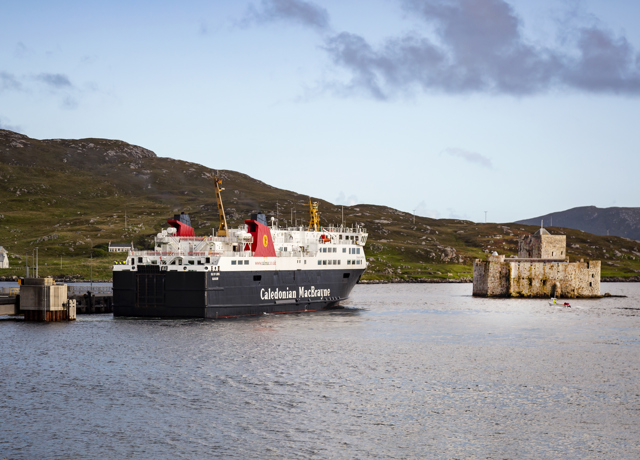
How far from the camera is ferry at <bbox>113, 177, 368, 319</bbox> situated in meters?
74.8

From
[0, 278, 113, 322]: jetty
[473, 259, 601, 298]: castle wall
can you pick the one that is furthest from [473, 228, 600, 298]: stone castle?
[0, 278, 113, 322]: jetty

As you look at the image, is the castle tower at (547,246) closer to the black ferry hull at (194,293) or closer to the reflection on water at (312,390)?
the reflection on water at (312,390)

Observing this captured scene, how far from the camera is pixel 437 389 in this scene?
45.8 metres

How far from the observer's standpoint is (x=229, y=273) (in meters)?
76.1

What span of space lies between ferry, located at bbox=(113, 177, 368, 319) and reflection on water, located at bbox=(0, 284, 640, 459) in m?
2.67

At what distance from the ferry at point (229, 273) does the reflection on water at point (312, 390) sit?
2.67 meters

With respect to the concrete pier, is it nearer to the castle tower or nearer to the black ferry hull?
the black ferry hull

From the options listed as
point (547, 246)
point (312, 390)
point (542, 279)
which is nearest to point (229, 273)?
point (312, 390)

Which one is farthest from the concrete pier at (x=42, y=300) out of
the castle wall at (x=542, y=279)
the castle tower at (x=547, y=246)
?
the castle tower at (x=547, y=246)

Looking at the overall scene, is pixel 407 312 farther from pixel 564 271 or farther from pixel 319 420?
pixel 319 420

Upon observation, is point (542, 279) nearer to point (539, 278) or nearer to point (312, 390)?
point (539, 278)

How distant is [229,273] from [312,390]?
109ft

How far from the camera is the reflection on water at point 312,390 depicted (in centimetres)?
3369

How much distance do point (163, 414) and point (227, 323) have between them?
1364 inches
